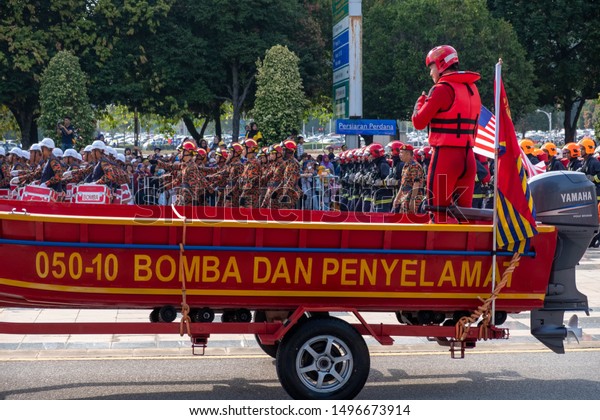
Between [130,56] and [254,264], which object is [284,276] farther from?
[130,56]

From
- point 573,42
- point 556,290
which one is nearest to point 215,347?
point 556,290

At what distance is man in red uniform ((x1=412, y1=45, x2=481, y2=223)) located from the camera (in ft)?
23.8

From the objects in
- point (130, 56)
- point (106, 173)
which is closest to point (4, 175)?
point (106, 173)

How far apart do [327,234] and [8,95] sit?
1205 inches

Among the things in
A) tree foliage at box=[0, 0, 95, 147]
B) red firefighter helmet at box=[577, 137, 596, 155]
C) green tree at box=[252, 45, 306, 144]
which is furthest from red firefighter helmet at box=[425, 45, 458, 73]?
tree foliage at box=[0, 0, 95, 147]

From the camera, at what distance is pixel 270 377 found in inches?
300

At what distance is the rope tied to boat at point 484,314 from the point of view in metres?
6.45

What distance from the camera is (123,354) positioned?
848cm

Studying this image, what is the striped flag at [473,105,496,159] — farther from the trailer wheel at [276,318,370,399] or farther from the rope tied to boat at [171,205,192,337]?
the rope tied to boat at [171,205,192,337]

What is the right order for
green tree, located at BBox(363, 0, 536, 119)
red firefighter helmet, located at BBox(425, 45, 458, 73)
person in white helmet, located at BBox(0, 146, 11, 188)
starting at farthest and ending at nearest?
green tree, located at BBox(363, 0, 536, 119) → person in white helmet, located at BBox(0, 146, 11, 188) → red firefighter helmet, located at BBox(425, 45, 458, 73)

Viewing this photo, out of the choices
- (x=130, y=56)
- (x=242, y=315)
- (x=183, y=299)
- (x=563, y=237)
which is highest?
(x=130, y=56)

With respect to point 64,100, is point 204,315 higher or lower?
lower

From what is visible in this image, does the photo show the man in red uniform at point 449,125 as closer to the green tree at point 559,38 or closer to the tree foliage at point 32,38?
the tree foliage at point 32,38

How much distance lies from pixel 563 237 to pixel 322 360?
211 cm
